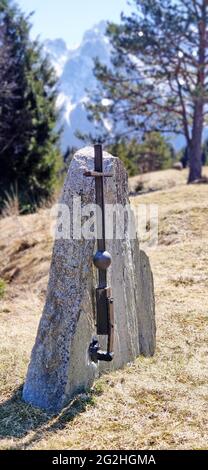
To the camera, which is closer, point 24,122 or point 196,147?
point 24,122

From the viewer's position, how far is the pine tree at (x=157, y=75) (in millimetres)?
13055

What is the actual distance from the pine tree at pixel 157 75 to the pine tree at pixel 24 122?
1.73 metres

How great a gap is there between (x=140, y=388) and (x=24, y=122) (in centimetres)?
1132

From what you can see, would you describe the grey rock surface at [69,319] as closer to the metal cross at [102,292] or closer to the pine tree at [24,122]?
the metal cross at [102,292]

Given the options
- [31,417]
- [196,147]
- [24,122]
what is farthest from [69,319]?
[196,147]

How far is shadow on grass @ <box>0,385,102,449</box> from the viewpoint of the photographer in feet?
8.52

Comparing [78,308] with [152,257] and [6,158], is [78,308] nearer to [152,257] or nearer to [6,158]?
[152,257]

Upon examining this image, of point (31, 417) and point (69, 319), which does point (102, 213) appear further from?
point (31, 417)

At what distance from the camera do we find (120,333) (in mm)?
3381

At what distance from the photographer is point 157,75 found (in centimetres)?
1342

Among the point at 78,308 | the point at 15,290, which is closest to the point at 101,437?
the point at 78,308

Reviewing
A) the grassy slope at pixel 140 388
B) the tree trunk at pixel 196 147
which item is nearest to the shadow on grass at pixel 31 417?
the grassy slope at pixel 140 388

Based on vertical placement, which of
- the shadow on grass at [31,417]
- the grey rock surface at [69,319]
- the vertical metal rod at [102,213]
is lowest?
the shadow on grass at [31,417]
